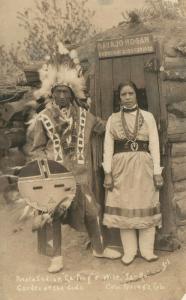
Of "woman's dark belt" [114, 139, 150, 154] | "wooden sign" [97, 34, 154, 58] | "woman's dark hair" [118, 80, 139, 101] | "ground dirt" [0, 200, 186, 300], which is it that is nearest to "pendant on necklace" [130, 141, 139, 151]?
"woman's dark belt" [114, 139, 150, 154]

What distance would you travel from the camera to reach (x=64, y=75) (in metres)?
3.67

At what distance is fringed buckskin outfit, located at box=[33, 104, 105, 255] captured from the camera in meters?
3.70

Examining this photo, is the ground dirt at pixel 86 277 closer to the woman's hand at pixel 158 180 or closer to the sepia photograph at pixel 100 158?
the sepia photograph at pixel 100 158

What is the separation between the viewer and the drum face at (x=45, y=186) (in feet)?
12.0

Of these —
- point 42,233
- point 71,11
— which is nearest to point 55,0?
point 71,11

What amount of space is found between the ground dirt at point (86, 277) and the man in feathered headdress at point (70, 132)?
0.10 metres

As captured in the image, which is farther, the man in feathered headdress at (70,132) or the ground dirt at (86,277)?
the man in feathered headdress at (70,132)

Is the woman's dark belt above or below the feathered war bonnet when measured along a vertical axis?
below

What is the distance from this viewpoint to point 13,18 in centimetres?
390

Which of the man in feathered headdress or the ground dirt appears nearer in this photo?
the ground dirt

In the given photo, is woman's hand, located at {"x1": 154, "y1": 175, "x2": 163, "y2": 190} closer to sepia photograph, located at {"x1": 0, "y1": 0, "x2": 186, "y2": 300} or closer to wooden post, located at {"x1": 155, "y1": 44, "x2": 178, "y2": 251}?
sepia photograph, located at {"x1": 0, "y1": 0, "x2": 186, "y2": 300}

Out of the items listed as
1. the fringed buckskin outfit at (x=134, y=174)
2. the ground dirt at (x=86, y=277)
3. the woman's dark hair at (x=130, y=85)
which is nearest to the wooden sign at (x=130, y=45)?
the woman's dark hair at (x=130, y=85)

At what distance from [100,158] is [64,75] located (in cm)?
69

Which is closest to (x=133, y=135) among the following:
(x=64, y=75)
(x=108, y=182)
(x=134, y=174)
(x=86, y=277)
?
(x=134, y=174)
